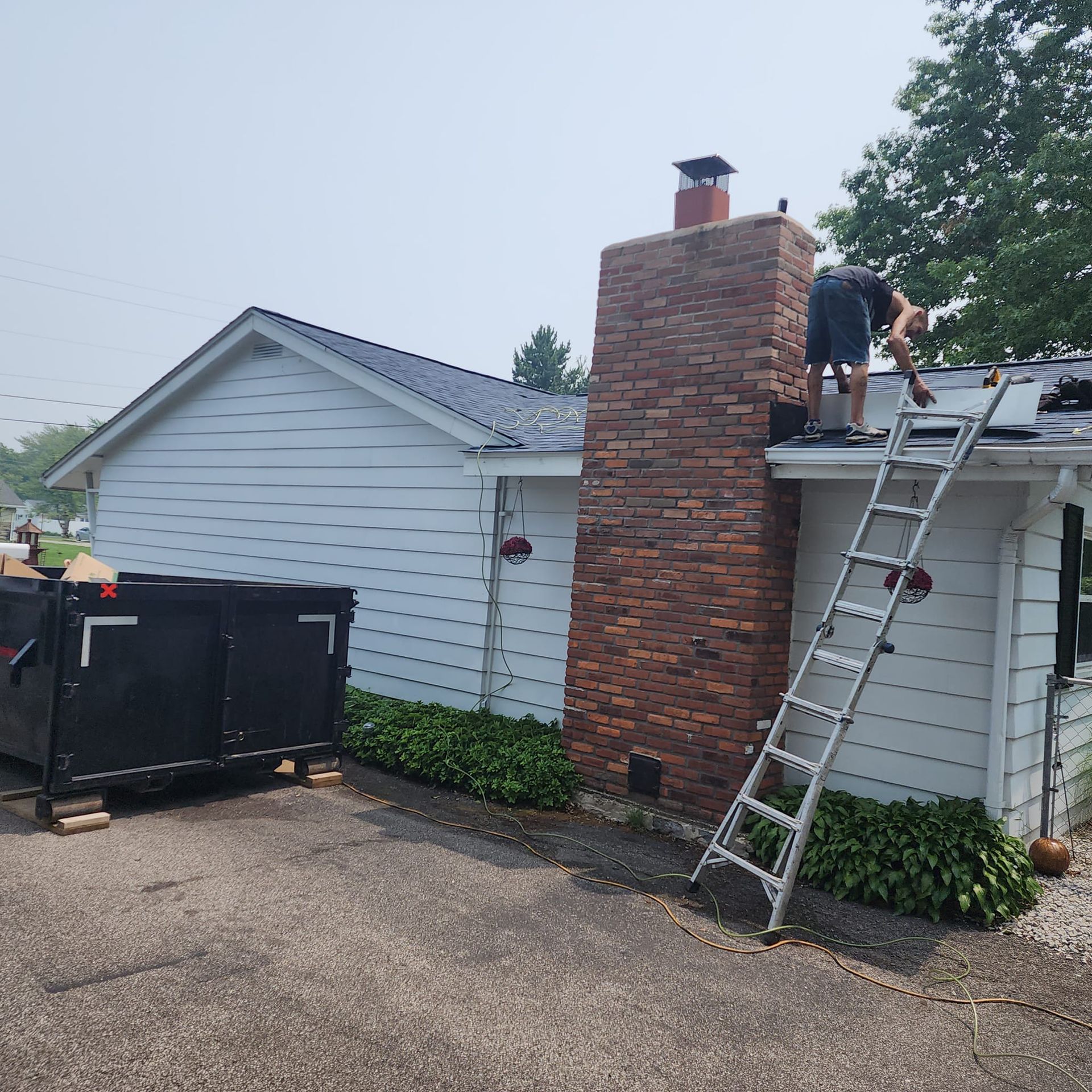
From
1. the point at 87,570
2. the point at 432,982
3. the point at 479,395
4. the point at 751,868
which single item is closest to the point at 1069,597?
the point at 751,868

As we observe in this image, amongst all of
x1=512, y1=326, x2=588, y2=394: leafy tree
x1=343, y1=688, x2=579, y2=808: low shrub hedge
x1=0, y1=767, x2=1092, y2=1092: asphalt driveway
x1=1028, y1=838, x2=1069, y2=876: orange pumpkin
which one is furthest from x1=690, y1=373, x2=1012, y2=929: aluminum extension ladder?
x1=512, y1=326, x2=588, y2=394: leafy tree

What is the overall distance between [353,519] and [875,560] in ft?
20.0

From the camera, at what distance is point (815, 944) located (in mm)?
4422

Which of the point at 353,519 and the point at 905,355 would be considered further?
the point at 353,519

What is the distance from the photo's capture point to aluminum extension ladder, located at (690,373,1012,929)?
4.66 meters

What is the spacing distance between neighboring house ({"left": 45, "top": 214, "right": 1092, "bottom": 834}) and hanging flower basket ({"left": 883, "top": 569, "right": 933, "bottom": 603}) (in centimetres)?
19

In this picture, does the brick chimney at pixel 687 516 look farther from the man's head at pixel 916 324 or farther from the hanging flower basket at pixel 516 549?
the hanging flower basket at pixel 516 549

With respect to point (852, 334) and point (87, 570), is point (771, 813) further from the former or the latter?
point (87, 570)

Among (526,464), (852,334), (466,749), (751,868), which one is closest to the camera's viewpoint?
(751,868)

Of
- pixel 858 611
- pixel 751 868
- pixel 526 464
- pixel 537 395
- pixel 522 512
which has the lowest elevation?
pixel 751 868

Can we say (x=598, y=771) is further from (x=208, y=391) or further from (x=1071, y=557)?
(x=208, y=391)

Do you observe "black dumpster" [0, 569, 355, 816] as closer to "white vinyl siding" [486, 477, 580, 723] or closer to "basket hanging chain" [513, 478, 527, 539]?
"white vinyl siding" [486, 477, 580, 723]

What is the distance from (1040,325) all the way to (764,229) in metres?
14.6

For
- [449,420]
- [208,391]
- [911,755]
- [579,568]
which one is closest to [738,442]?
[579,568]
